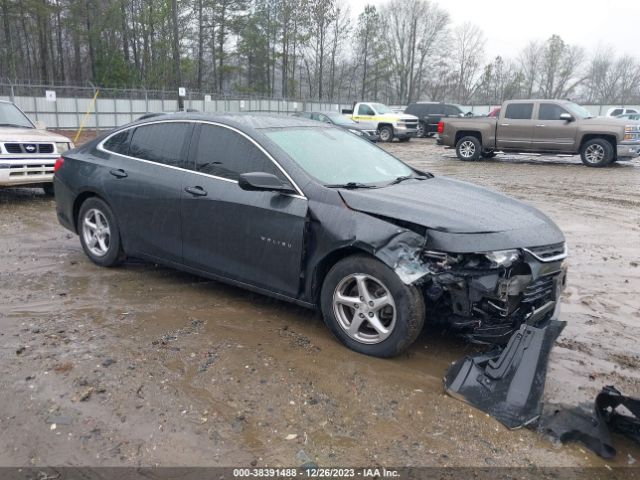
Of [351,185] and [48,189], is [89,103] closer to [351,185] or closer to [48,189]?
[48,189]

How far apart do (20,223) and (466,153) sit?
545 inches

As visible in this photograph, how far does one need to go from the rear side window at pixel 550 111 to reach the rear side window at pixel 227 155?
14154 mm

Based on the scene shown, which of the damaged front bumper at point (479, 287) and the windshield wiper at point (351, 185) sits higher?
the windshield wiper at point (351, 185)

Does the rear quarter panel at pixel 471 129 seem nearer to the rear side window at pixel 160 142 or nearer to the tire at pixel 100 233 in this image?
the rear side window at pixel 160 142

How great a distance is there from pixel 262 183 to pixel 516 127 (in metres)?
14.7

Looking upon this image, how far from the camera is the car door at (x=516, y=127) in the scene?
16664mm

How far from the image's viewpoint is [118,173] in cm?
520

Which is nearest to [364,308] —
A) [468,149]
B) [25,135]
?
[25,135]

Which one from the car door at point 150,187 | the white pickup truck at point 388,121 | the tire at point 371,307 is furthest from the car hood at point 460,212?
the white pickup truck at point 388,121

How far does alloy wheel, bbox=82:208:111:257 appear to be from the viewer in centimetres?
550

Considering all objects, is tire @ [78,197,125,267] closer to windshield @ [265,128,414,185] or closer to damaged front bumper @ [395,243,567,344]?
windshield @ [265,128,414,185]

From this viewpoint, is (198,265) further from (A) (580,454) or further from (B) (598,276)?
(B) (598,276)

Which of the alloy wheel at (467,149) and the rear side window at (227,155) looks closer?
the rear side window at (227,155)

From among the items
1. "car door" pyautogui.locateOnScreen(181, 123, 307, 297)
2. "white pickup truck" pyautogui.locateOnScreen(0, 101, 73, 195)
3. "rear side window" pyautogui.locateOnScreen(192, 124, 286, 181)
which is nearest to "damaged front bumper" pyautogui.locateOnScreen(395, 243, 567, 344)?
"car door" pyautogui.locateOnScreen(181, 123, 307, 297)
